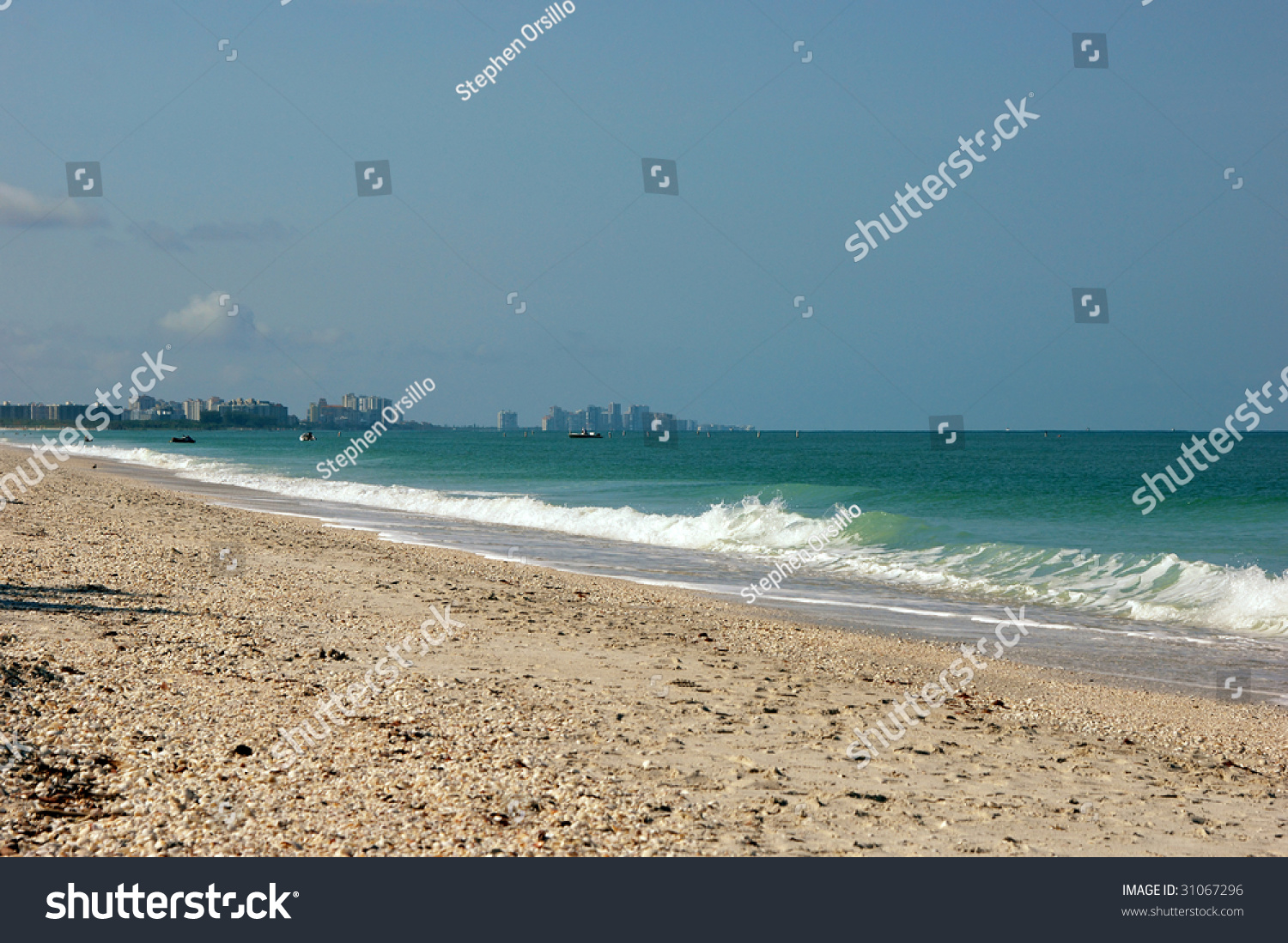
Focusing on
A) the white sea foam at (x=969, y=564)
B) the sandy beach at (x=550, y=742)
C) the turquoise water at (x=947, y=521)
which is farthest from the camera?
the turquoise water at (x=947, y=521)

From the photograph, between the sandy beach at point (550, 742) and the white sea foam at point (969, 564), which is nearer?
the sandy beach at point (550, 742)

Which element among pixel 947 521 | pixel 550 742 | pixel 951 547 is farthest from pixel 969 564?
pixel 550 742

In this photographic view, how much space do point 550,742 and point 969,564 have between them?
14338 millimetres

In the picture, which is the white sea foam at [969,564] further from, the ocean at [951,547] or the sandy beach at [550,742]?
the sandy beach at [550,742]

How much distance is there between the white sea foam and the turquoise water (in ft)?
0.15

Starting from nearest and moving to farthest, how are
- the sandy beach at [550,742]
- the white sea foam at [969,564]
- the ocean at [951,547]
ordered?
1. the sandy beach at [550,742]
2. the ocean at [951,547]
3. the white sea foam at [969,564]

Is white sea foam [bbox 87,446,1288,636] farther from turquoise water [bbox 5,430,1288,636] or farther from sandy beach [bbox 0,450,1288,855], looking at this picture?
sandy beach [bbox 0,450,1288,855]

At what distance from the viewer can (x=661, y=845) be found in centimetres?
486

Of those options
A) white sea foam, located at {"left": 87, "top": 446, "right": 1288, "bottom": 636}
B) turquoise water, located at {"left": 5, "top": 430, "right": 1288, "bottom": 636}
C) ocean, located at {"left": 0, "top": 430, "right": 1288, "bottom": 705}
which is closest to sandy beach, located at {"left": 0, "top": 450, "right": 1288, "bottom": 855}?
ocean, located at {"left": 0, "top": 430, "right": 1288, "bottom": 705}

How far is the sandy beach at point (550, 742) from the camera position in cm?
500

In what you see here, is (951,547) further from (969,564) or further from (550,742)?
(550,742)

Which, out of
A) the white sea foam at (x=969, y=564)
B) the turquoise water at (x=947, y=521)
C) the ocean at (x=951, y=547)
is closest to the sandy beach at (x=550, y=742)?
the ocean at (x=951, y=547)

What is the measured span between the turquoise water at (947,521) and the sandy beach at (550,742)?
6.27m

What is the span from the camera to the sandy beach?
500cm
